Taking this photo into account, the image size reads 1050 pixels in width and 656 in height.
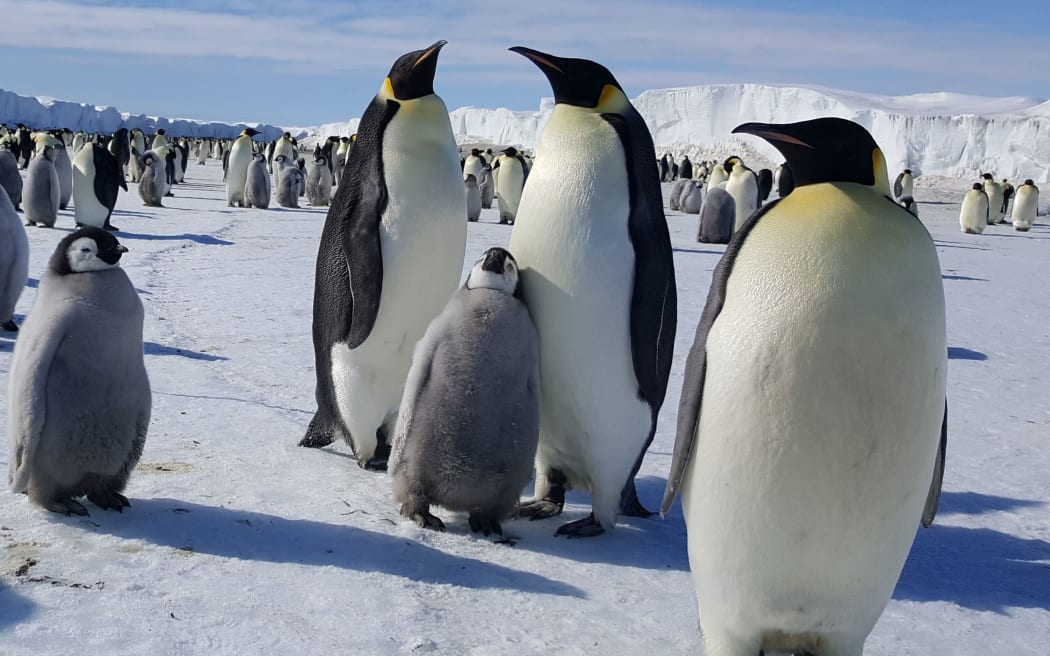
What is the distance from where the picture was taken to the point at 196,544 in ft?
9.59

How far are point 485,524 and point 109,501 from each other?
3.83ft

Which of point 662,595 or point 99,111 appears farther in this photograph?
point 99,111

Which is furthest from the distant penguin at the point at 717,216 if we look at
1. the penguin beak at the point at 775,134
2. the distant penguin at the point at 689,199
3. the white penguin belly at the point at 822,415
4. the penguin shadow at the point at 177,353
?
the white penguin belly at the point at 822,415

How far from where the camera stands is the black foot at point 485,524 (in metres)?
3.26

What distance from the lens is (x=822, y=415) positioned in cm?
217

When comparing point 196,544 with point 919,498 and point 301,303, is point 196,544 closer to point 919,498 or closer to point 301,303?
point 919,498

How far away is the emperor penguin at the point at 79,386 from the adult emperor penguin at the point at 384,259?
3.01 feet

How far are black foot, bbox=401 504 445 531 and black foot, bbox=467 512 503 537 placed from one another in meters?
0.10

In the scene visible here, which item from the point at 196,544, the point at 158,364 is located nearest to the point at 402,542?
the point at 196,544

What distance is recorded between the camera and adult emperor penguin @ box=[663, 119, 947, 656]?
7.11 ft

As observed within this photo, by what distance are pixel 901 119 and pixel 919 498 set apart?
1978 inches

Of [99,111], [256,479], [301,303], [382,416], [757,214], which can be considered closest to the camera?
[757,214]

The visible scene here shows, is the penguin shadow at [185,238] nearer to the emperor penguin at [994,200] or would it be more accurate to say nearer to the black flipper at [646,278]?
the black flipper at [646,278]

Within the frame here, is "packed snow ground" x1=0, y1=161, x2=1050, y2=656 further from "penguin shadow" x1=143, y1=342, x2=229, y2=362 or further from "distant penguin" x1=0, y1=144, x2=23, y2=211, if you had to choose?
"distant penguin" x1=0, y1=144, x2=23, y2=211
